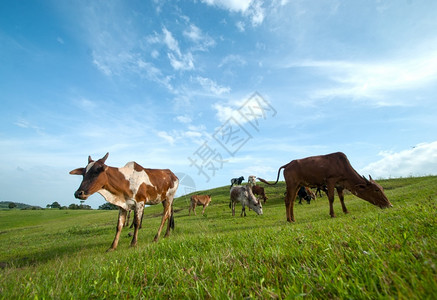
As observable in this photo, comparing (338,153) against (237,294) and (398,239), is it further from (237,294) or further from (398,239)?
(237,294)

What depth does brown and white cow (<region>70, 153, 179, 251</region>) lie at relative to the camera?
743cm

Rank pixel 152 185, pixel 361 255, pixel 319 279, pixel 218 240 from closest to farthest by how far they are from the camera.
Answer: pixel 319 279 < pixel 361 255 < pixel 218 240 < pixel 152 185

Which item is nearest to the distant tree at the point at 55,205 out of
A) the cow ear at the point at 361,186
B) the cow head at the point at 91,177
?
the cow head at the point at 91,177

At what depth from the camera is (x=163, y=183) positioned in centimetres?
991

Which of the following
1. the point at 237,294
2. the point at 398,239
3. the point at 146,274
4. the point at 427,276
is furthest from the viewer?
the point at 146,274

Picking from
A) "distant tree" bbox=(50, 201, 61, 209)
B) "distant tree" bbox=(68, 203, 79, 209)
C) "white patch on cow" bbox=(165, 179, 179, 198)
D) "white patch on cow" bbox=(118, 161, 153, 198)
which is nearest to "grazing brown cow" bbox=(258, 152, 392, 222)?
"white patch on cow" bbox=(165, 179, 179, 198)

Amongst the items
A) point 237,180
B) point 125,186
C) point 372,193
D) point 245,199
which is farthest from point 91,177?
point 237,180

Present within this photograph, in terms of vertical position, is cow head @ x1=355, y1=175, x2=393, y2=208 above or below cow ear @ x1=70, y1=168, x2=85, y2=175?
below

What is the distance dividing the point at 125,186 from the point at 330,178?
28.7 ft

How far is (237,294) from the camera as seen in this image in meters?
1.86

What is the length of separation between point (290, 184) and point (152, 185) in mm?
6203

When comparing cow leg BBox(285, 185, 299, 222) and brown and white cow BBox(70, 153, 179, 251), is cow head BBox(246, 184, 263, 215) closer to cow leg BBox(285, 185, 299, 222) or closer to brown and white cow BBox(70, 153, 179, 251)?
cow leg BBox(285, 185, 299, 222)

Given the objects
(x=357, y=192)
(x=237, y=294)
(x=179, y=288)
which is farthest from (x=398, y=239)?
(x=357, y=192)

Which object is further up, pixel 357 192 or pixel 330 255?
pixel 357 192
